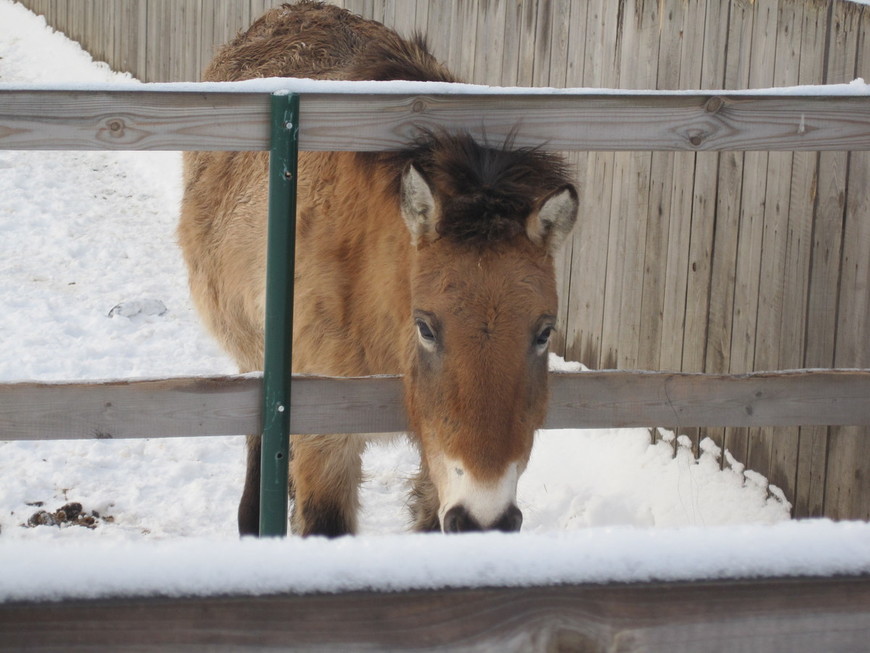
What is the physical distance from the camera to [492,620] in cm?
106

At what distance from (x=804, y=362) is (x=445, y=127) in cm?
229

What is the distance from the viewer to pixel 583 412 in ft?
11.0

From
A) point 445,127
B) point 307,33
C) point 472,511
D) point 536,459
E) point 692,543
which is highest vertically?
point 307,33

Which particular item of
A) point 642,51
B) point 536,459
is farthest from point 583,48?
point 536,459

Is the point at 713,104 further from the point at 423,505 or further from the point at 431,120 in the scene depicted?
the point at 423,505

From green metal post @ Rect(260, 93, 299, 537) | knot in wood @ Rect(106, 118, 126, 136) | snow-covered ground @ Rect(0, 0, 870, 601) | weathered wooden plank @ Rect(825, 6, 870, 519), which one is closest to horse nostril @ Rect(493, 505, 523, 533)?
snow-covered ground @ Rect(0, 0, 870, 601)

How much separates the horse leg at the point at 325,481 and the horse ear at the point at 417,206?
103 centimetres

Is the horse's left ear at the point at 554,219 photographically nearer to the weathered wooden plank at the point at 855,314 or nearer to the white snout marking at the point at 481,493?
the white snout marking at the point at 481,493

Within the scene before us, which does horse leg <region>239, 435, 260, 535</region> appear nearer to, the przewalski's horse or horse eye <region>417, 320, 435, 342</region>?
the przewalski's horse

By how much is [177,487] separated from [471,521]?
307 cm

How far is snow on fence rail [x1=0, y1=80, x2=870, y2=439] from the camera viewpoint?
2768mm

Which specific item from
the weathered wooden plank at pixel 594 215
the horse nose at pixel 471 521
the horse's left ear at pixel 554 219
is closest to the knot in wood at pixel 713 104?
the horse's left ear at pixel 554 219

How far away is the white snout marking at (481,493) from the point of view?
8.87 ft

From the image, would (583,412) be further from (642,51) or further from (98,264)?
(98,264)
